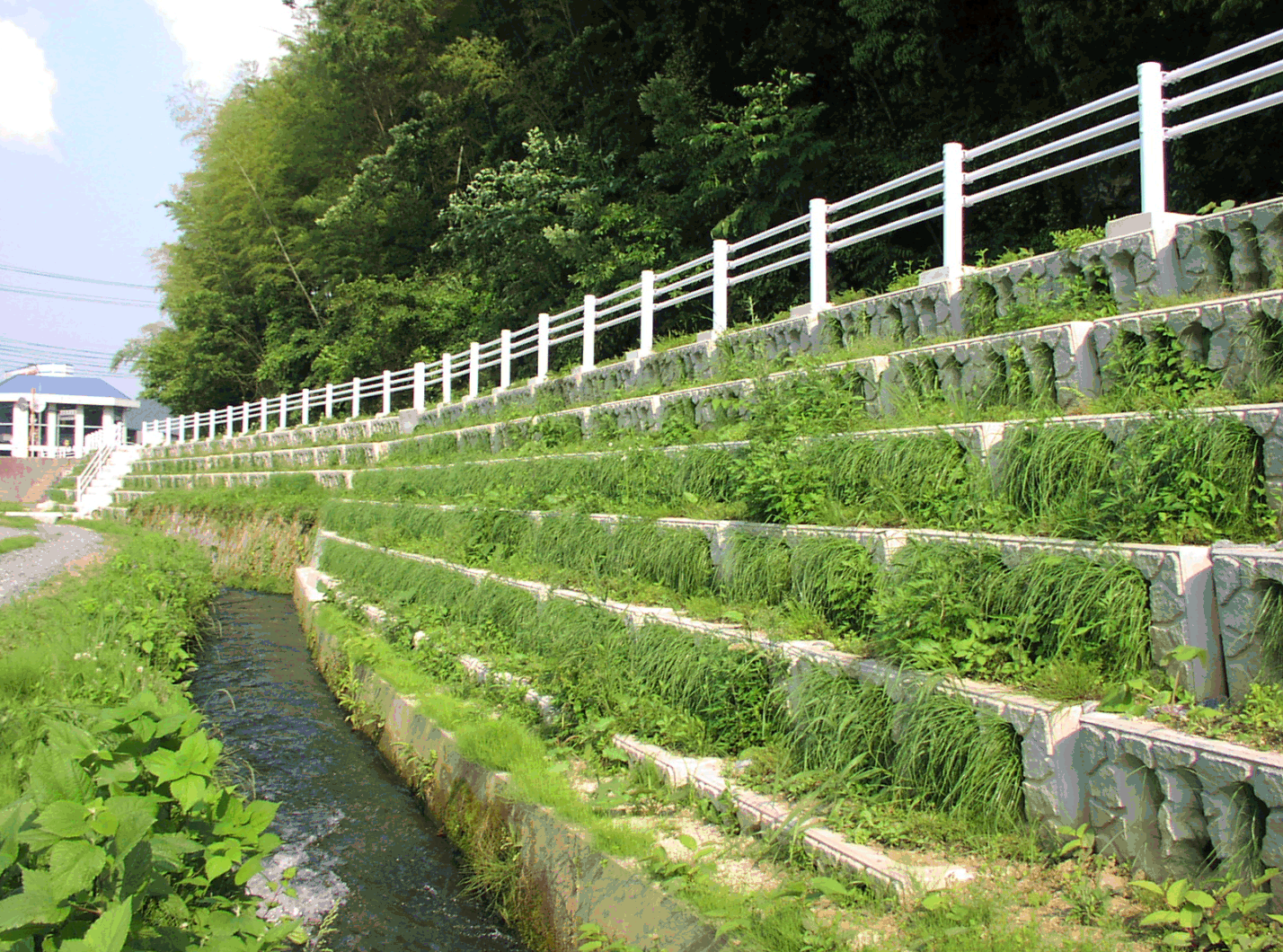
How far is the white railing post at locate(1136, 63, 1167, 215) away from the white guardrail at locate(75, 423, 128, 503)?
116 ft

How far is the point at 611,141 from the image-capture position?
22.2 meters

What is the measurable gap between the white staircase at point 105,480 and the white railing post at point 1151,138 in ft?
106

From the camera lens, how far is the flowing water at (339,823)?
192 inches

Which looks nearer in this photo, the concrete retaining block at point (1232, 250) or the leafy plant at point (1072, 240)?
the concrete retaining block at point (1232, 250)

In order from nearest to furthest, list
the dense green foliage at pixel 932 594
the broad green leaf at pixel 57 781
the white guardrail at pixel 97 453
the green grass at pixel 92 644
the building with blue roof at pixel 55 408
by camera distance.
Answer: the broad green leaf at pixel 57 781 < the dense green foliage at pixel 932 594 < the green grass at pixel 92 644 < the white guardrail at pixel 97 453 < the building with blue roof at pixel 55 408

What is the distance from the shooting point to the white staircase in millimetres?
32594

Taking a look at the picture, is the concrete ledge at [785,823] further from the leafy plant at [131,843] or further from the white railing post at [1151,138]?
the white railing post at [1151,138]

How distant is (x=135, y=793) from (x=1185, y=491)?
4.21m

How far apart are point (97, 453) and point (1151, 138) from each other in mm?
44832

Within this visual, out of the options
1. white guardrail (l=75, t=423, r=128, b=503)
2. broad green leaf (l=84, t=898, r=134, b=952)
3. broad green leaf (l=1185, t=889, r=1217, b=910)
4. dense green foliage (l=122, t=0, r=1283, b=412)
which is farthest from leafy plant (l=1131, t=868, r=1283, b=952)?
white guardrail (l=75, t=423, r=128, b=503)

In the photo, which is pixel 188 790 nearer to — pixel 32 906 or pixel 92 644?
pixel 32 906

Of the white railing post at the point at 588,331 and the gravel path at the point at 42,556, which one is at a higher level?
the white railing post at the point at 588,331

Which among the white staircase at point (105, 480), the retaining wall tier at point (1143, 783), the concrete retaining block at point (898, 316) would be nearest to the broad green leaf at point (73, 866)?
the retaining wall tier at point (1143, 783)

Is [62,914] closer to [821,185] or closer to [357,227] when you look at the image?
[821,185]
